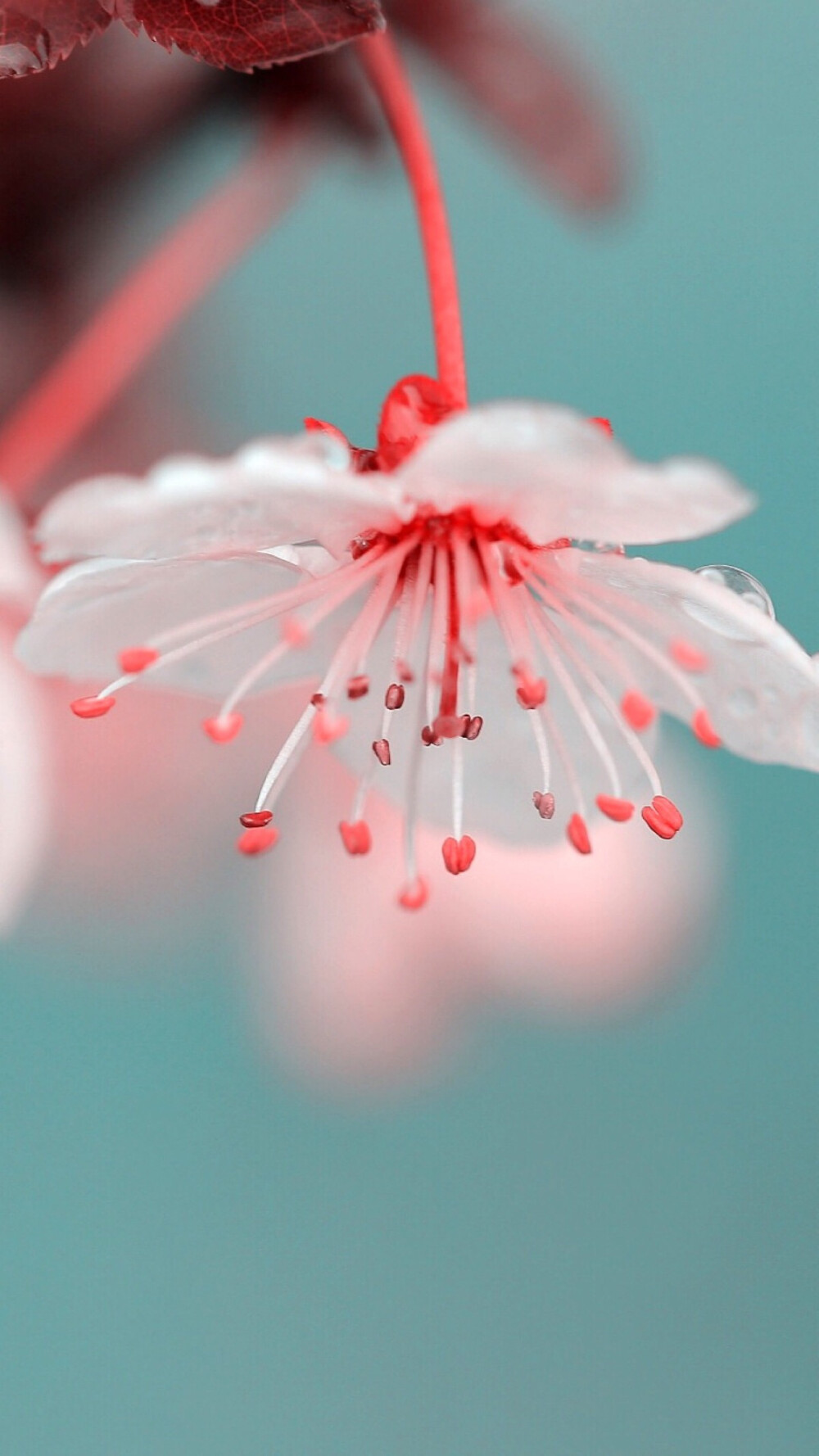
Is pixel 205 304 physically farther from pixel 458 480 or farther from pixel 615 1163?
pixel 615 1163

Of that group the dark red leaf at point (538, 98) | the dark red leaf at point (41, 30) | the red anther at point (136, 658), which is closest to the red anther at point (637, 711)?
the red anther at point (136, 658)

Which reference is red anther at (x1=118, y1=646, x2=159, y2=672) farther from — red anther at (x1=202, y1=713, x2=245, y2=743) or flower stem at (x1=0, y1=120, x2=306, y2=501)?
flower stem at (x1=0, y1=120, x2=306, y2=501)

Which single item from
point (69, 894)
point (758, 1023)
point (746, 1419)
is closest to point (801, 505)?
point (758, 1023)

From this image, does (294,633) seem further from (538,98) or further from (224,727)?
(538,98)

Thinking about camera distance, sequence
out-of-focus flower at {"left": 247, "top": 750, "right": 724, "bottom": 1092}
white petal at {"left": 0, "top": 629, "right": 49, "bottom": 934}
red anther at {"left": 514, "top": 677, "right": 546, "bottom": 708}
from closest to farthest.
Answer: red anther at {"left": 514, "top": 677, "right": 546, "bottom": 708} < white petal at {"left": 0, "top": 629, "right": 49, "bottom": 934} < out-of-focus flower at {"left": 247, "top": 750, "right": 724, "bottom": 1092}

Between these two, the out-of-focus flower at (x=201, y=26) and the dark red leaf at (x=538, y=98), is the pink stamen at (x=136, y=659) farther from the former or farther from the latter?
the dark red leaf at (x=538, y=98)

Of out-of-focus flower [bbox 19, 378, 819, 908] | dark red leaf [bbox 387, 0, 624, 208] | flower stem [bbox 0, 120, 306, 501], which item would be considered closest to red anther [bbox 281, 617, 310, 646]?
out-of-focus flower [bbox 19, 378, 819, 908]

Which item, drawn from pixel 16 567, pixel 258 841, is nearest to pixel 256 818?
pixel 258 841
